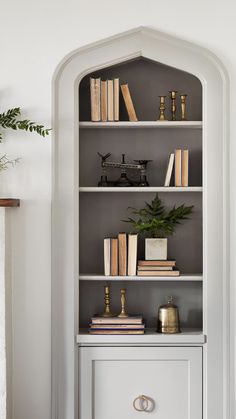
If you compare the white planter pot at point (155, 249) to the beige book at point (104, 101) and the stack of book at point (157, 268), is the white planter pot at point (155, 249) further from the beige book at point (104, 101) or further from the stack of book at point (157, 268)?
the beige book at point (104, 101)

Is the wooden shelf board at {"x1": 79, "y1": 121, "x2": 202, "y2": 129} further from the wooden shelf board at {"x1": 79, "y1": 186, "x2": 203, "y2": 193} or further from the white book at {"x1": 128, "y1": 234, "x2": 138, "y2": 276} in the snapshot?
the white book at {"x1": 128, "y1": 234, "x2": 138, "y2": 276}

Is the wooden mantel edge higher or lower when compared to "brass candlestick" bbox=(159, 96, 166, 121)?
lower

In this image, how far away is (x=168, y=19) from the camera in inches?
143

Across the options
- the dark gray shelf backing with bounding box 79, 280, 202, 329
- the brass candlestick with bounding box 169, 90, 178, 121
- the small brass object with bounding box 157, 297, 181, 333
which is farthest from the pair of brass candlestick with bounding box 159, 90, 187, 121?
the small brass object with bounding box 157, 297, 181, 333

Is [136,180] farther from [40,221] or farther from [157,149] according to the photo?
[40,221]

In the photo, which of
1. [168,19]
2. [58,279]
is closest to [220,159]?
[168,19]

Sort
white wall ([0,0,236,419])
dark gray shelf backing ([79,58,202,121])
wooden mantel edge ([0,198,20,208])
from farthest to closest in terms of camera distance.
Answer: dark gray shelf backing ([79,58,202,121]) < white wall ([0,0,236,419]) < wooden mantel edge ([0,198,20,208])

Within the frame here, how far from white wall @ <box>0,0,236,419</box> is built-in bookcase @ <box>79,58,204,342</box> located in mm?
332

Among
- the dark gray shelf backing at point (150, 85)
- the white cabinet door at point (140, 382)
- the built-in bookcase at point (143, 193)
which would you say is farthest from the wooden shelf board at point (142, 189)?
the white cabinet door at point (140, 382)

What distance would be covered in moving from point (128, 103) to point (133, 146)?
0.26 meters

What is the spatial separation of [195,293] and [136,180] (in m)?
0.68

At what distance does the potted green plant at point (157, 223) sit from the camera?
375 cm

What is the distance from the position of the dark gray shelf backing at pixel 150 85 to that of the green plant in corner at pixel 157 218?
0.49m

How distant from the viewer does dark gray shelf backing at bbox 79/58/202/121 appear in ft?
12.8
